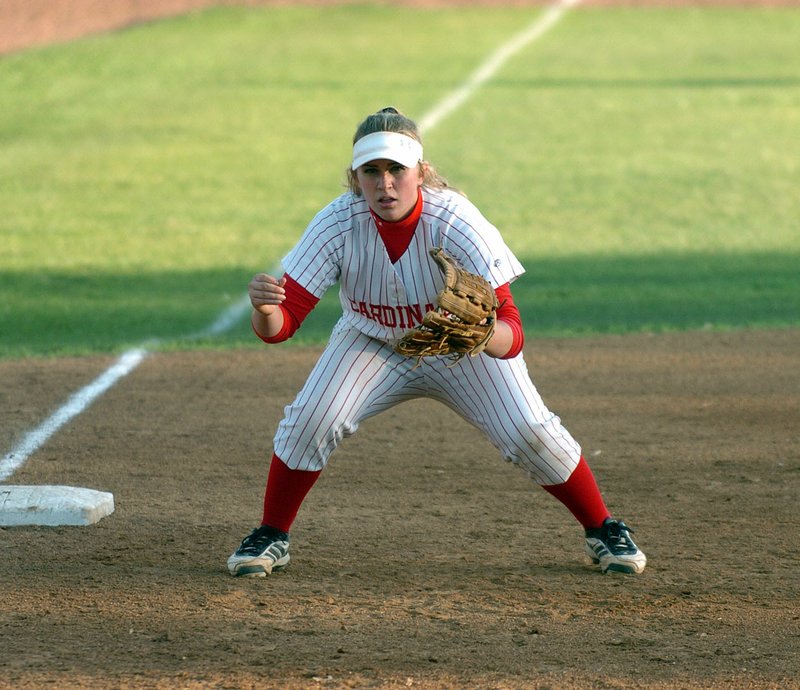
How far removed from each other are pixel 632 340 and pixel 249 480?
3.30 m

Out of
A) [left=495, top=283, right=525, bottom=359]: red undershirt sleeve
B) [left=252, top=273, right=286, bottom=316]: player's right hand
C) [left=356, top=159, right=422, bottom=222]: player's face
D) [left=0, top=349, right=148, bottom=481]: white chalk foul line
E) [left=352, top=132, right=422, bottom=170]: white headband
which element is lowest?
[left=0, top=349, right=148, bottom=481]: white chalk foul line

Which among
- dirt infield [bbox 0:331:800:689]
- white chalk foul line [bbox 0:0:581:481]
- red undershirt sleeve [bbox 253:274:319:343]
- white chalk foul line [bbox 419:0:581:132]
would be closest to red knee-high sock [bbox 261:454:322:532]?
dirt infield [bbox 0:331:800:689]

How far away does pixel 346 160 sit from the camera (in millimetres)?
14891

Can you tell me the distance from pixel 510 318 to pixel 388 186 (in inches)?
21.4

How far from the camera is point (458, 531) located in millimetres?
4848

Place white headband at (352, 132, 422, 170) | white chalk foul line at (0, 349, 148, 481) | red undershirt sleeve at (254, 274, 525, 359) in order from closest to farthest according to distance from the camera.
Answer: white headband at (352, 132, 422, 170), red undershirt sleeve at (254, 274, 525, 359), white chalk foul line at (0, 349, 148, 481)

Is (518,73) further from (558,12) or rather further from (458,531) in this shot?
(458,531)

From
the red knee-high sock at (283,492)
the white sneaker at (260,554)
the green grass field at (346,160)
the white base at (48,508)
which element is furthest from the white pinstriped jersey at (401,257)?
the green grass field at (346,160)

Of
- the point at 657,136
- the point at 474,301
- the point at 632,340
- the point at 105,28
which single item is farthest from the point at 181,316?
the point at 105,28

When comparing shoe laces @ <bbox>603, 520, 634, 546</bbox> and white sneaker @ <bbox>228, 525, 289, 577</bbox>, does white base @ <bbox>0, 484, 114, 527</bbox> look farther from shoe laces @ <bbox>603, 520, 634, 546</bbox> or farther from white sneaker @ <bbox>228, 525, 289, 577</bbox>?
shoe laces @ <bbox>603, 520, 634, 546</bbox>

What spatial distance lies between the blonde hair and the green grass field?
3.82 metres

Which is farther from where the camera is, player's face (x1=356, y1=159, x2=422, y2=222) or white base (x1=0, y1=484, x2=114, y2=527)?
white base (x1=0, y1=484, x2=114, y2=527)

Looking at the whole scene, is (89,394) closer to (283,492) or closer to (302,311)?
(283,492)

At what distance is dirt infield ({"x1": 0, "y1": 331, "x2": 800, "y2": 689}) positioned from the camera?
3.70 m
